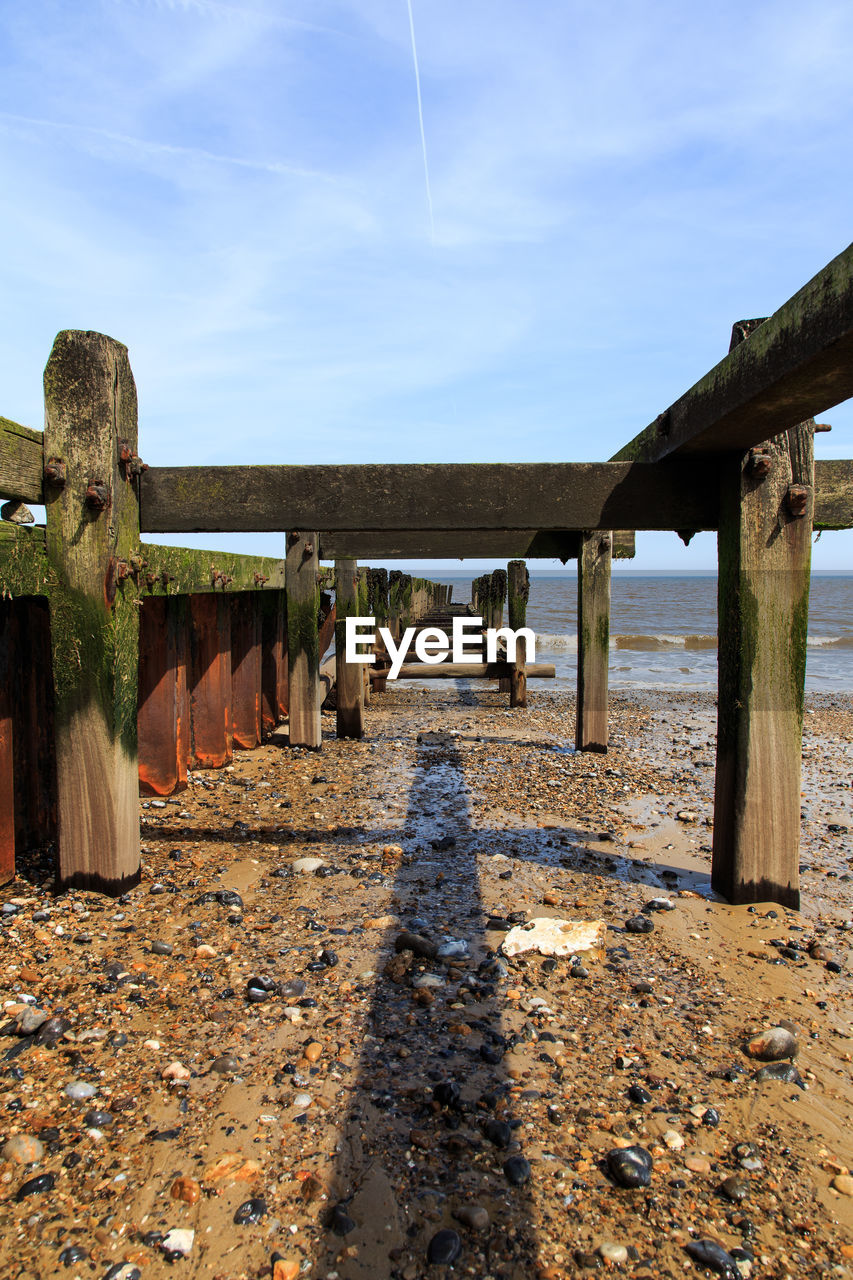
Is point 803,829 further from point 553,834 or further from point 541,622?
point 541,622

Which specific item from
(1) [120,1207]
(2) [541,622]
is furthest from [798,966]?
(2) [541,622]

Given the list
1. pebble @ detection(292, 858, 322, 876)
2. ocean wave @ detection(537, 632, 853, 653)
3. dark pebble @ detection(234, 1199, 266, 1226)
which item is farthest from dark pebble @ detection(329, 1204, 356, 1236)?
ocean wave @ detection(537, 632, 853, 653)

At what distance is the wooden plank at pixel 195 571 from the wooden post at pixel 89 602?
0.27 m

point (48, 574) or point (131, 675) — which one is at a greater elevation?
point (48, 574)

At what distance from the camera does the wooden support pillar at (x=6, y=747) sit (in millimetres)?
3486

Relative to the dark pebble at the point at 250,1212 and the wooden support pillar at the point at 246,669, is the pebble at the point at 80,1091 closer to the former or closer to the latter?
the dark pebble at the point at 250,1212

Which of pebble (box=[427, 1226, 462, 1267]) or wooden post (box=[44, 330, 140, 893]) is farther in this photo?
wooden post (box=[44, 330, 140, 893])

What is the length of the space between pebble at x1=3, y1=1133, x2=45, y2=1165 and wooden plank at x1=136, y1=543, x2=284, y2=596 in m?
2.36

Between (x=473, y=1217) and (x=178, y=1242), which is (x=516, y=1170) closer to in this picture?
(x=473, y=1217)

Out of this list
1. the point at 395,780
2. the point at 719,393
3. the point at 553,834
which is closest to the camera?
the point at 719,393

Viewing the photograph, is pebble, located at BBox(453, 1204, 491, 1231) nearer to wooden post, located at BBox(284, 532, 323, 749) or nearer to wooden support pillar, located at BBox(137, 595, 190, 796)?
wooden support pillar, located at BBox(137, 595, 190, 796)

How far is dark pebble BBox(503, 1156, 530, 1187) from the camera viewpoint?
1.96 metres

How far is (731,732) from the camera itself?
3.67m

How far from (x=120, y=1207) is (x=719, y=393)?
10.7 feet
